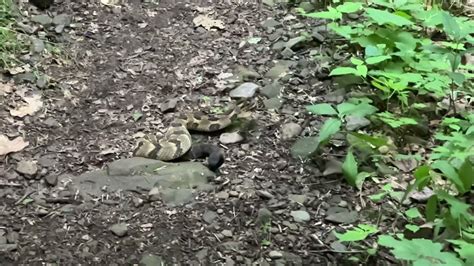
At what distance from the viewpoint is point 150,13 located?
5309 millimetres

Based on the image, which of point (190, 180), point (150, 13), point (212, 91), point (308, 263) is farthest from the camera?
point (150, 13)

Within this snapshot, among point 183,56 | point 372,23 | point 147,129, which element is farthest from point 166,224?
point 372,23

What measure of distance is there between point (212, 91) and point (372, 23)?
4.12 feet

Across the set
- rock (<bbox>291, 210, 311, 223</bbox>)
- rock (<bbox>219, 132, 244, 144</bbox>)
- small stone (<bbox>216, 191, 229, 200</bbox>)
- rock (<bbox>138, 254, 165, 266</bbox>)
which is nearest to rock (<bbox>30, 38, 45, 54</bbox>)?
rock (<bbox>219, 132, 244, 144</bbox>)

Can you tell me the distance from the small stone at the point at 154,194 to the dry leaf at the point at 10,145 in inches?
35.7

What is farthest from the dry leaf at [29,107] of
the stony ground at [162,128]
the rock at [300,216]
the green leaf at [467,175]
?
the green leaf at [467,175]

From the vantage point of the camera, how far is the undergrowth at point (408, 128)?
9.82 feet

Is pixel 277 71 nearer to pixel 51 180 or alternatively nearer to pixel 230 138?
pixel 230 138

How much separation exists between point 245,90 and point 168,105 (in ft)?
1.76

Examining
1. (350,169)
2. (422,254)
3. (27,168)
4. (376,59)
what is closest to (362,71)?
(376,59)

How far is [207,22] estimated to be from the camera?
17.2ft

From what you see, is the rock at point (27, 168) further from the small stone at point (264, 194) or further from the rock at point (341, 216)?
the rock at point (341, 216)

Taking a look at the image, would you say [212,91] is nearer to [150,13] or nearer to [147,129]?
[147,129]

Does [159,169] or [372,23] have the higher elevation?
[372,23]
